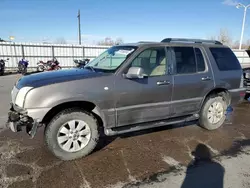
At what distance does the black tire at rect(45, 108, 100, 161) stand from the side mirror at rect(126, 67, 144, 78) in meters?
0.95

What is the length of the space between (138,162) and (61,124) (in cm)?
137

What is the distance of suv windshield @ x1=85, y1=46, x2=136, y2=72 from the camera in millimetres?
3844

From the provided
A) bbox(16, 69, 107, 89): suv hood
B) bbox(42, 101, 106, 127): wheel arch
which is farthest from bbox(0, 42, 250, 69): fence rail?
bbox(42, 101, 106, 127): wheel arch

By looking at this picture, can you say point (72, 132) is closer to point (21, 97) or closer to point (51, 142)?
point (51, 142)

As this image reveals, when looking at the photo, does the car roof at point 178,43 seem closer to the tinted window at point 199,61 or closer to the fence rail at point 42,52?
the tinted window at point 199,61

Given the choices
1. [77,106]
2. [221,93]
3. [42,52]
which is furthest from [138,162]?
[42,52]

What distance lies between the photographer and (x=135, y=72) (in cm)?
354

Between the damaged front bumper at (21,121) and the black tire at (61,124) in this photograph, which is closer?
the damaged front bumper at (21,121)

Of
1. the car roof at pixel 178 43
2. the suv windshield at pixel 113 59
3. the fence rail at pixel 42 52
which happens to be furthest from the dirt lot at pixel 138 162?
the fence rail at pixel 42 52

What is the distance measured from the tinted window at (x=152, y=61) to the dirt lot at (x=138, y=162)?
4.63ft

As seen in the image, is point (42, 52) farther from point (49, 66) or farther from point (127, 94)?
point (127, 94)

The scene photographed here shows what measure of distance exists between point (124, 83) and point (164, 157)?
1.43m

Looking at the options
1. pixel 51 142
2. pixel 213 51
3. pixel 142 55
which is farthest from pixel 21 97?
pixel 213 51

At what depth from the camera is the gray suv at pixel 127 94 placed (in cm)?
325
